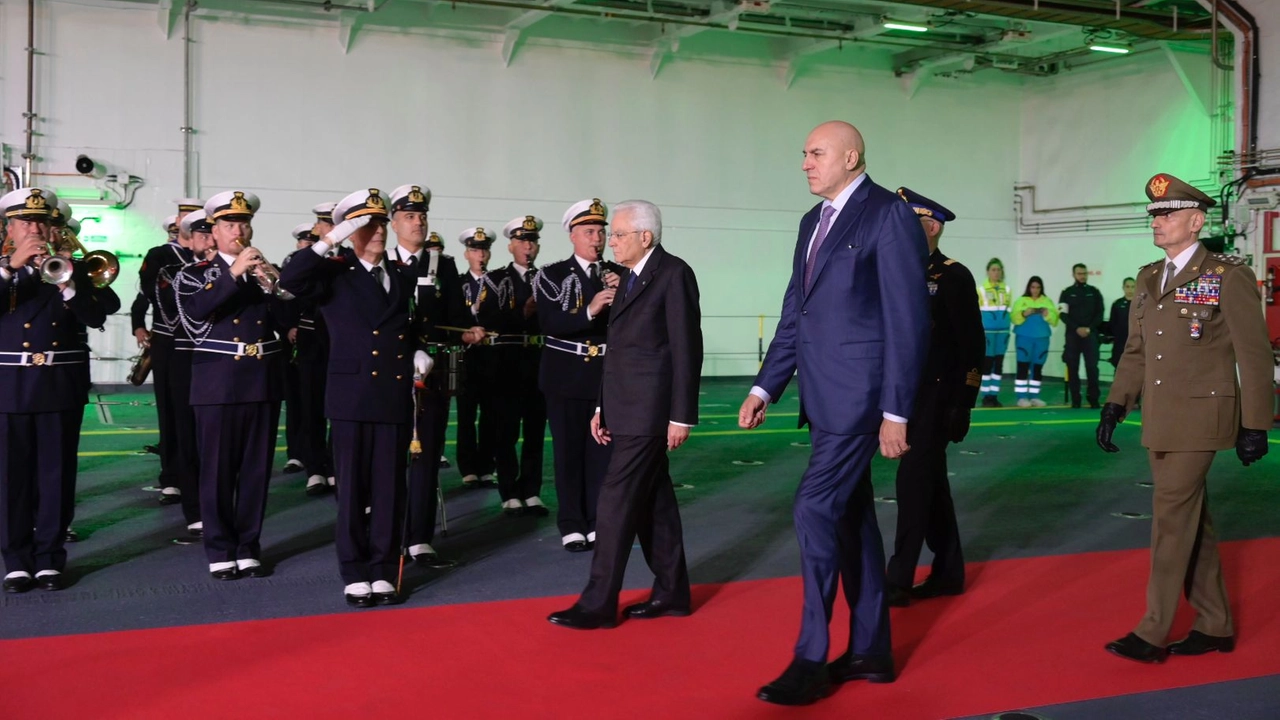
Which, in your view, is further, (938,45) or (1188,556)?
(938,45)

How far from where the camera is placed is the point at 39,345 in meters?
5.52

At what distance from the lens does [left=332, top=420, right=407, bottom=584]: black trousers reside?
5301mm

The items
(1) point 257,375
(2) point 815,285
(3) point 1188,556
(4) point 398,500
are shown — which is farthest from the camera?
(1) point 257,375

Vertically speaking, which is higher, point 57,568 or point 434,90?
point 434,90

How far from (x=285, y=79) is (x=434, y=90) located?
2.05 metres

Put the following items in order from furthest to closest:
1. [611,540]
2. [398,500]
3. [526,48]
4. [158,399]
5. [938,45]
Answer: [938,45] < [526,48] < [158,399] < [398,500] < [611,540]

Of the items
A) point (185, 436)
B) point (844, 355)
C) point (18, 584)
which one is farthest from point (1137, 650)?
point (185, 436)

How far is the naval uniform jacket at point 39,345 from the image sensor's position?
18.0 feet

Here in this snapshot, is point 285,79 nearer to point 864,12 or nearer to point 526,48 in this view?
point 526,48

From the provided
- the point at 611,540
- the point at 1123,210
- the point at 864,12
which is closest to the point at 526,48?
the point at 864,12

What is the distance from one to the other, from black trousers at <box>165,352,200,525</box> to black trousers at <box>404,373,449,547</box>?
1.50m

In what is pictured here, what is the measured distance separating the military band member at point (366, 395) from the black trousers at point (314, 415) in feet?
10.3

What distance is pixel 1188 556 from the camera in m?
4.49

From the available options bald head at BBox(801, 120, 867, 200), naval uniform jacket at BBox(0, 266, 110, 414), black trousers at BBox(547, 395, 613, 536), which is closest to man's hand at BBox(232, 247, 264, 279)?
naval uniform jacket at BBox(0, 266, 110, 414)
